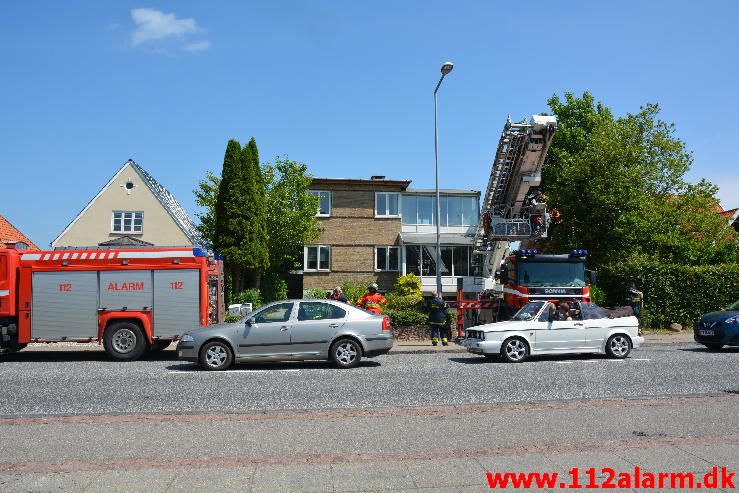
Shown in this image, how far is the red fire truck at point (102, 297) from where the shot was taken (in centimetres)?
1599

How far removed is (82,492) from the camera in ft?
18.3

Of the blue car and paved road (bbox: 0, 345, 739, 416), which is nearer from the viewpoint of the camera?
paved road (bbox: 0, 345, 739, 416)

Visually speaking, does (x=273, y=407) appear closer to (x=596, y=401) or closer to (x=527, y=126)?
(x=596, y=401)

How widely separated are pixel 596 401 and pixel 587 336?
19.6 feet

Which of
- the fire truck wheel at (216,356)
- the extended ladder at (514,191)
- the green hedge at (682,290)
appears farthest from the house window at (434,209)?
the fire truck wheel at (216,356)

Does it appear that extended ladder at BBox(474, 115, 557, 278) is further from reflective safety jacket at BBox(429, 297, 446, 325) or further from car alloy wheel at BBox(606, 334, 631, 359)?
car alloy wheel at BBox(606, 334, 631, 359)

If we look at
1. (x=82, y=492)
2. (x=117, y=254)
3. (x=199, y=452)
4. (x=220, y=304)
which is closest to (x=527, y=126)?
(x=220, y=304)

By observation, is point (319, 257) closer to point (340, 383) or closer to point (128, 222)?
point (128, 222)

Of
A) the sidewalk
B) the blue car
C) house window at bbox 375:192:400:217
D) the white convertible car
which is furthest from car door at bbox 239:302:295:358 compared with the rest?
house window at bbox 375:192:400:217

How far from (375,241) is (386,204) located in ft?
7.48

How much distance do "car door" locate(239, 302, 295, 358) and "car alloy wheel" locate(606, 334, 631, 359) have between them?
7.20 metres

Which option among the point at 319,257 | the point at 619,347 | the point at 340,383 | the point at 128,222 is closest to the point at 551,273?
the point at 619,347

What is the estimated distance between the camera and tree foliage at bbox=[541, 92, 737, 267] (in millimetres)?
A: 29500

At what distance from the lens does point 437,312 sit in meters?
18.8
